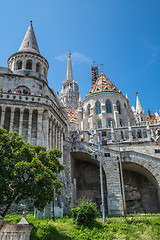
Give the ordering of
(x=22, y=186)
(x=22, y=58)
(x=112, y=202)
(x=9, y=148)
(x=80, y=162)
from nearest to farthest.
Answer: (x=22, y=186), (x=9, y=148), (x=112, y=202), (x=22, y=58), (x=80, y=162)

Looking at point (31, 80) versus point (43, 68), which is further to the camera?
point (43, 68)

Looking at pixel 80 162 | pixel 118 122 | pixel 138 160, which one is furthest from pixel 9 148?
pixel 118 122

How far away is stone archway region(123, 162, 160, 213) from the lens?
29359mm

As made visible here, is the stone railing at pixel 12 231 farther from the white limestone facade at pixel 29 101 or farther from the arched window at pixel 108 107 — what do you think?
the arched window at pixel 108 107

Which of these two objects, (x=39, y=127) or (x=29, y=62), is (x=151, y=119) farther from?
(x=39, y=127)

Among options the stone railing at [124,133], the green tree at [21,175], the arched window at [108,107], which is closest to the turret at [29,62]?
the stone railing at [124,133]

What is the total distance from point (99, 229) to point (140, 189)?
1577 centimetres

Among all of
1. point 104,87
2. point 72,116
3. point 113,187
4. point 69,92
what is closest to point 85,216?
point 113,187

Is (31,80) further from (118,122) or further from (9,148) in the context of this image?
(118,122)

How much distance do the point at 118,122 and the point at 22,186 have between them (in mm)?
39301

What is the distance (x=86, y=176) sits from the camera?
1332 inches

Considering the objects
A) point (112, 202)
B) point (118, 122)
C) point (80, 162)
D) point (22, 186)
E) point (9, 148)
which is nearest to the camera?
point (22, 186)

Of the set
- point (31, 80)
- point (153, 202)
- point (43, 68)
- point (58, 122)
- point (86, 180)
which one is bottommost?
point (153, 202)

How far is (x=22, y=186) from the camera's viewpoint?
14039 mm
